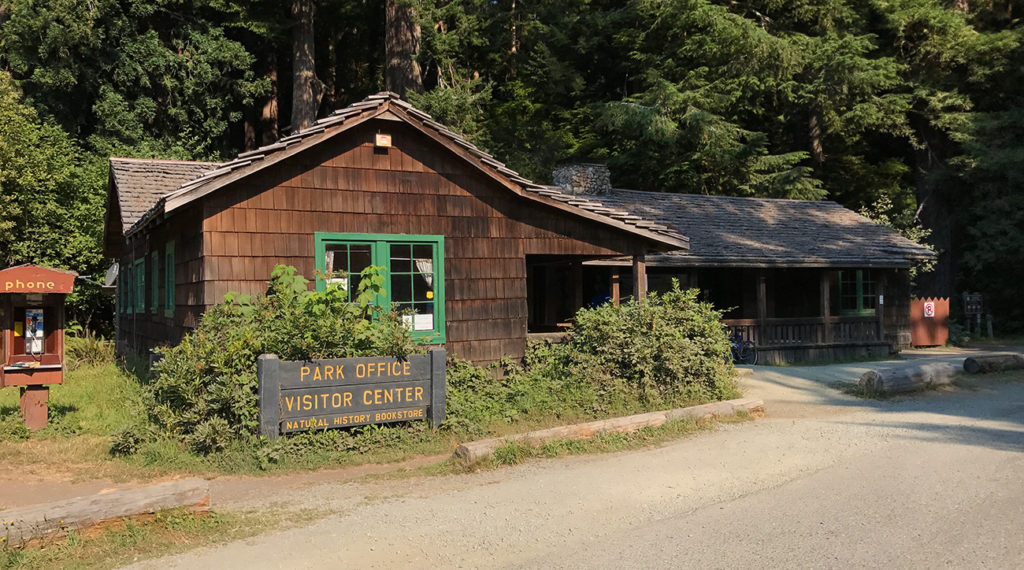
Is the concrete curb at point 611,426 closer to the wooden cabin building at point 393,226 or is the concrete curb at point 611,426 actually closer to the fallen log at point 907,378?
the wooden cabin building at point 393,226

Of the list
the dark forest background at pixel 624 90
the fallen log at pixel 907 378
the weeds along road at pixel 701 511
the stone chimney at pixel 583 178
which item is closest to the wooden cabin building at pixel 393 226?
the fallen log at pixel 907 378

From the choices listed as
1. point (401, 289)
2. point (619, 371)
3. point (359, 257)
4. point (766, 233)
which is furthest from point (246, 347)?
point (766, 233)

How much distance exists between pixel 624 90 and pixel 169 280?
83.8 feet

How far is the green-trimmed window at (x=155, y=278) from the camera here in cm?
1441

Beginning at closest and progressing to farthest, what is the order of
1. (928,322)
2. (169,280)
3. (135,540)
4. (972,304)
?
(135,540)
(169,280)
(928,322)
(972,304)

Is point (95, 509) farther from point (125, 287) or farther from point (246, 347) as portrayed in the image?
point (125, 287)

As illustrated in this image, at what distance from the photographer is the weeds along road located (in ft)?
17.6

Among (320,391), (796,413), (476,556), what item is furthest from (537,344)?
(476,556)

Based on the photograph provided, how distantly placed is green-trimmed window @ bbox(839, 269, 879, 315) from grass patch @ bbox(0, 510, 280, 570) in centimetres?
2077

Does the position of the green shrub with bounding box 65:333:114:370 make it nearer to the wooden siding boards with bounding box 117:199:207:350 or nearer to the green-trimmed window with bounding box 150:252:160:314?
the wooden siding boards with bounding box 117:199:207:350

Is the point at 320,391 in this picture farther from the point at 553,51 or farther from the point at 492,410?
the point at 553,51

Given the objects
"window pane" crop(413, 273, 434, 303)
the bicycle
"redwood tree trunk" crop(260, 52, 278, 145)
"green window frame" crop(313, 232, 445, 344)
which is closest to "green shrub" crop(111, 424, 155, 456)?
"green window frame" crop(313, 232, 445, 344)

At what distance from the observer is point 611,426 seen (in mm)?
9484

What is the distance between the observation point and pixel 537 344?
12.9 meters
